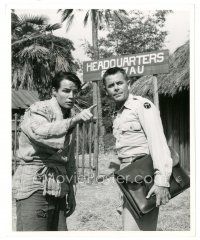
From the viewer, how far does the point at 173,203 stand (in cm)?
511

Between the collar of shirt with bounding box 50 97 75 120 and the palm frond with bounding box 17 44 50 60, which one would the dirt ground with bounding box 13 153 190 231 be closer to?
the collar of shirt with bounding box 50 97 75 120

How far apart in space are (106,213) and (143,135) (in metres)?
2.57

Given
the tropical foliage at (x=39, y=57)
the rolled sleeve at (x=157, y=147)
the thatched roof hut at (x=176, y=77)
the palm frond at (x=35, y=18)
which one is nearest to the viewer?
the rolled sleeve at (x=157, y=147)

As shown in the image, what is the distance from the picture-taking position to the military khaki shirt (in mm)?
2434

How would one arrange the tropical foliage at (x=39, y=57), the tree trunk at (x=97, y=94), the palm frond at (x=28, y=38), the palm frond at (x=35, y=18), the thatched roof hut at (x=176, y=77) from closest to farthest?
the palm frond at (x=35, y=18), the tree trunk at (x=97, y=94), the thatched roof hut at (x=176, y=77), the palm frond at (x=28, y=38), the tropical foliage at (x=39, y=57)

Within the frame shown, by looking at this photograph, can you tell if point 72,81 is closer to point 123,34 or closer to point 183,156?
point 183,156

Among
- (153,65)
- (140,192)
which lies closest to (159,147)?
(140,192)

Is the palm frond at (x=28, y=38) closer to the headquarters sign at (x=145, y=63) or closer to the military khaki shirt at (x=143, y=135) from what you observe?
the headquarters sign at (x=145, y=63)

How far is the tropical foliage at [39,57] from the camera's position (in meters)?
8.91

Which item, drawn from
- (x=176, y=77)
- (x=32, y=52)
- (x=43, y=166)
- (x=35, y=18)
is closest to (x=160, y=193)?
(x=43, y=166)

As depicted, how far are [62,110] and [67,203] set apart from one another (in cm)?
70

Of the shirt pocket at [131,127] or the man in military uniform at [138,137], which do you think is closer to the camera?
the man in military uniform at [138,137]

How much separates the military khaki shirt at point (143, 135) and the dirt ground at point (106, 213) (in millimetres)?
1508

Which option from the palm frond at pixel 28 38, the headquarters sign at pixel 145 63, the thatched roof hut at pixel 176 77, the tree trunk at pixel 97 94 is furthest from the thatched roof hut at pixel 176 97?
the palm frond at pixel 28 38
